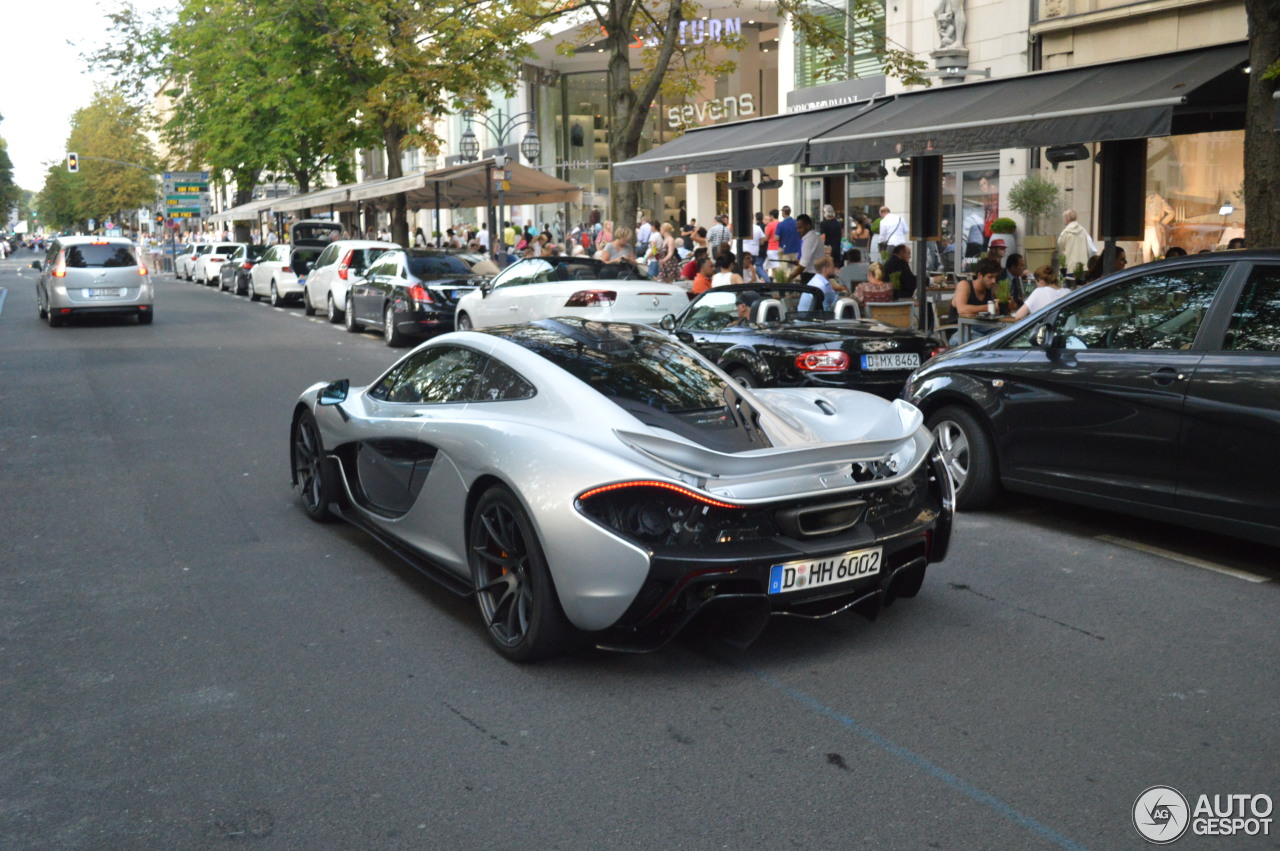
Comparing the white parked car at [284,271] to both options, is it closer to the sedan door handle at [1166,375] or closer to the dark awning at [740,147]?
the dark awning at [740,147]

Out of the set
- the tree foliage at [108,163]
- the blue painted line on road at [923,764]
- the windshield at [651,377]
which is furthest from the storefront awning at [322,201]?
the tree foliage at [108,163]

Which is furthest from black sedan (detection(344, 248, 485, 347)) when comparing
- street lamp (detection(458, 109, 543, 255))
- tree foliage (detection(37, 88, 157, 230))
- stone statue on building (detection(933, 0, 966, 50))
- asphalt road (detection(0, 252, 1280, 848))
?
tree foliage (detection(37, 88, 157, 230))

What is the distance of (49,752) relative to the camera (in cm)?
436

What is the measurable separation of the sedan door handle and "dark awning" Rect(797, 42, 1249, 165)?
5251 mm

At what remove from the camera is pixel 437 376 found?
6375 millimetres

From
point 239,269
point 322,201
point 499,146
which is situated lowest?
point 239,269

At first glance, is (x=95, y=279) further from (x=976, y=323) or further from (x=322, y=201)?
(x=976, y=323)

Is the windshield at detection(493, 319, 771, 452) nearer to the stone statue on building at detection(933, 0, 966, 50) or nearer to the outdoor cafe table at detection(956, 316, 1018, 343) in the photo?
the outdoor cafe table at detection(956, 316, 1018, 343)

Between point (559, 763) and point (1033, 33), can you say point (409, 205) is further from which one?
point (559, 763)

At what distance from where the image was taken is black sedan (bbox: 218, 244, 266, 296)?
36.5 metres

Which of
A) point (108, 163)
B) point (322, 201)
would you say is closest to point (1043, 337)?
point (322, 201)

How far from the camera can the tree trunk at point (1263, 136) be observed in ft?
32.1

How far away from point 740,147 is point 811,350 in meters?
6.90

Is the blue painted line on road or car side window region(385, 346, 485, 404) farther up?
car side window region(385, 346, 485, 404)
